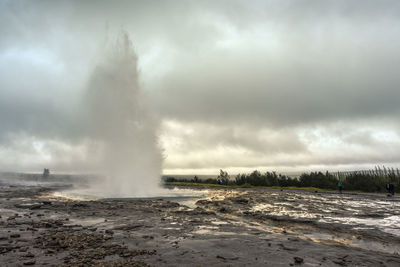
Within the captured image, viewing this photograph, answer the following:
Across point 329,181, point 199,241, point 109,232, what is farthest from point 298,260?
point 329,181

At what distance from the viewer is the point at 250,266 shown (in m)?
6.16

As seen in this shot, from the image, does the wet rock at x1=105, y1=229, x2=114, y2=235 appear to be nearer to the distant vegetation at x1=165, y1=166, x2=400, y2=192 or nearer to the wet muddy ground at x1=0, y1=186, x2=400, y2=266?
the wet muddy ground at x1=0, y1=186, x2=400, y2=266

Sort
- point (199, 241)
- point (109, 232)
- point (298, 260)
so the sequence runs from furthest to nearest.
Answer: point (109, 232) → point (199, 241) → point (298, 260)

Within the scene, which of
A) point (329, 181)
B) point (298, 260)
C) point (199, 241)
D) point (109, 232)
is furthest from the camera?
point (329, 181)

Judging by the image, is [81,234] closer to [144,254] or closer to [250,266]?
[144,254]

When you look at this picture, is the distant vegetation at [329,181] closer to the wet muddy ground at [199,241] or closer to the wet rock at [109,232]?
the wet muddy ground at [199,241]

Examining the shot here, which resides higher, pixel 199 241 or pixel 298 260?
pixel 298 260

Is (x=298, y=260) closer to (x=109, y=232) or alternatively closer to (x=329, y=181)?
(x=109, y=232)

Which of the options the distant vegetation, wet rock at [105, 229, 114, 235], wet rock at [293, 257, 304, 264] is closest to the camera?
wet rock at [293, 257, 304, 264]

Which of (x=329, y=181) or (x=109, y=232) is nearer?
(x=109, y=232)

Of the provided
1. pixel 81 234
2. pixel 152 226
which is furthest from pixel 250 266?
pixel 81 234

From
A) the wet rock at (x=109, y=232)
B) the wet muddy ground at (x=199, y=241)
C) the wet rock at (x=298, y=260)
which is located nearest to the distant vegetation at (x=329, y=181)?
the wet muddy ground at (x=199, y=241)

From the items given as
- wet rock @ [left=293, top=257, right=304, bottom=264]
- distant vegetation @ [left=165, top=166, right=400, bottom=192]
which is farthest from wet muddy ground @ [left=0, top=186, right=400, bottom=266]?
distant vegetation @ [left=165, top=166, right=400, bottom=192]

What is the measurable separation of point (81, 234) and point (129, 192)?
19.0 meters
